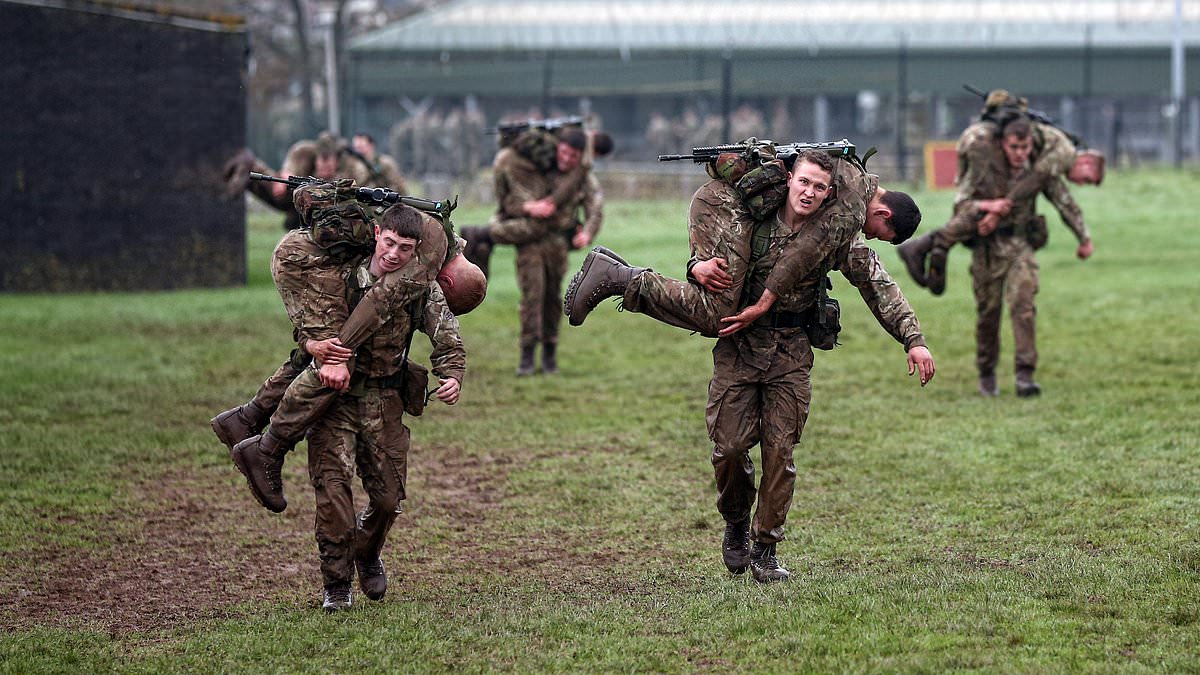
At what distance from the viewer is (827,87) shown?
3581cm

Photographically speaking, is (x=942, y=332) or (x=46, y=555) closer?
(x=46, y=555)

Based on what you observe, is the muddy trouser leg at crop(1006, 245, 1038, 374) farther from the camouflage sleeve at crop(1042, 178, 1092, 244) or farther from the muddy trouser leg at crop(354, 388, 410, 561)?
the muddy trouser leg at crop(354, 388, 410, 561)

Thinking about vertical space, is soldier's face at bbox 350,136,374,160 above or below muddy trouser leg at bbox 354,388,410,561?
above

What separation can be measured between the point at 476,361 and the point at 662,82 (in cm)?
2320

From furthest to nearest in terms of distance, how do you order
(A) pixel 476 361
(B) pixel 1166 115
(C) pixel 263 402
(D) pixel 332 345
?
(B) pixel 1166 115
(A) pixel 476 361
(C) pixel 263 402
(D) pixel 332 345

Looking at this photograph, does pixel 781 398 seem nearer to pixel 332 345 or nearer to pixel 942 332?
pixel 332 345

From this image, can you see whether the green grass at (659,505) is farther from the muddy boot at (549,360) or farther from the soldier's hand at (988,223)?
the soldier's hand at (988,223)

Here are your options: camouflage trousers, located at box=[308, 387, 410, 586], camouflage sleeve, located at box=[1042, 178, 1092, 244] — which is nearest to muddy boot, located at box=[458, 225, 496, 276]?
camouflage sleeve, located at box=[1042, 178, 1092, 244]

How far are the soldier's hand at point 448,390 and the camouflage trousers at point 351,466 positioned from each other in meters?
0.34

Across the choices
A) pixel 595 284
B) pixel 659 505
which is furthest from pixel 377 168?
pixel 595 284

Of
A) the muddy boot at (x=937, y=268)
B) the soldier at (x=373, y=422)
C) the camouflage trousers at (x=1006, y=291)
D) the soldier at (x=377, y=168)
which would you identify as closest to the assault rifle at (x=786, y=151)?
the soldier at (x=373, y=422)

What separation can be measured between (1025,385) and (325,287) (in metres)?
7.07

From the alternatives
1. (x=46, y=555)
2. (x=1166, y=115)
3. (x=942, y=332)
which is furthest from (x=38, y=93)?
(x=1166, y=115)

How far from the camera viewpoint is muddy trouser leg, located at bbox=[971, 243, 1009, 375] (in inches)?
482
